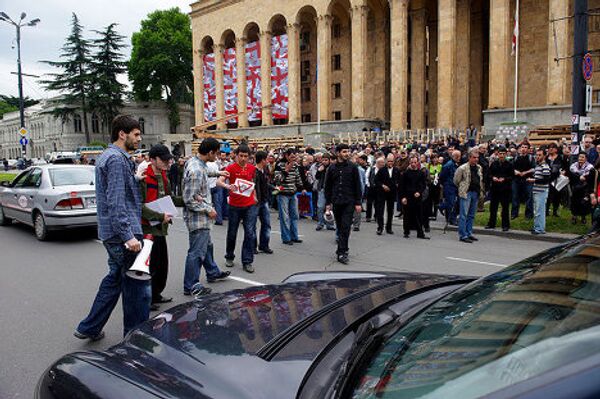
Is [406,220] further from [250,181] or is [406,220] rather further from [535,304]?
[535,304]

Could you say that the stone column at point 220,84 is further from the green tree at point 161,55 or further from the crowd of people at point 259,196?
the crowd of people at point 259,196

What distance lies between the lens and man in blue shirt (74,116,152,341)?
3926 millimetres

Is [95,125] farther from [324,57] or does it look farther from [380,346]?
[380,346]

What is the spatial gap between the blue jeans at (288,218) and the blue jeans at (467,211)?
379cm

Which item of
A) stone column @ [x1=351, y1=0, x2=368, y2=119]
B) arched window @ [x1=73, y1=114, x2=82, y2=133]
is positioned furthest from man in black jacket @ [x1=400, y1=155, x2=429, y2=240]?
arched window @ [x1=73, y1=114, x2=82, y2=133]

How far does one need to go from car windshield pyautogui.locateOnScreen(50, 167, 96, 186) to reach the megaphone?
22.6 ft

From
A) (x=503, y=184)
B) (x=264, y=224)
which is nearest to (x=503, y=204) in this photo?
(x=503, y=184)

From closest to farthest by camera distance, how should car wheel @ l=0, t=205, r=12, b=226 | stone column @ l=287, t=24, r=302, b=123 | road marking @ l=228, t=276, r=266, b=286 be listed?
road marking @ l=228, t=276, r=266, b=286 → car wheel @ l=0, t=205, r=12, b=226 → stone column @ l=287, t=24, r=302, b=123

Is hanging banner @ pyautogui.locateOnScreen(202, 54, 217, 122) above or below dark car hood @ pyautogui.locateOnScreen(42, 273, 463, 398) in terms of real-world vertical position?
above

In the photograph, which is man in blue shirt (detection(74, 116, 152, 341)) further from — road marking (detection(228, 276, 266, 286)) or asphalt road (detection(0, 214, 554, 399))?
road marking (detection(228, 276, 266, 286))

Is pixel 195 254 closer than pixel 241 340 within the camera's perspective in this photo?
No

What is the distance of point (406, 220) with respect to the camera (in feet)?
35.2

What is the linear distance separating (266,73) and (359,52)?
32.2 ft

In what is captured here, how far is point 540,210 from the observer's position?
10.4m
